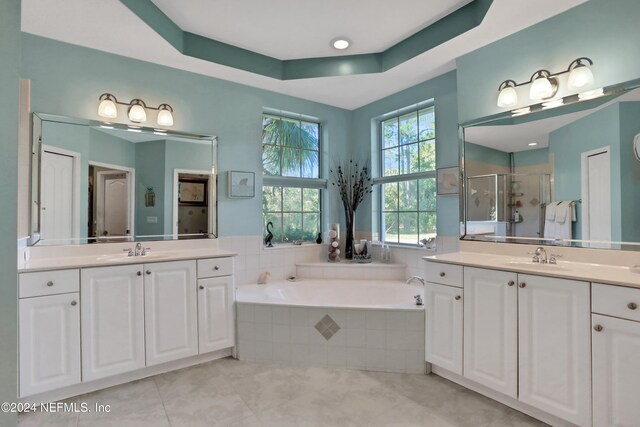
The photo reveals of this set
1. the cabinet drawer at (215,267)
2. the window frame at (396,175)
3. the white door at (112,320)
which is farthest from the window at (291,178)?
the white door at (112,320)

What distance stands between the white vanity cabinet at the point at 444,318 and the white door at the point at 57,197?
2.75m

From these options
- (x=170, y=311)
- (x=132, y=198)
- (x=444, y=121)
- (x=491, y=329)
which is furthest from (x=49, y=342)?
(x=444, y=121)

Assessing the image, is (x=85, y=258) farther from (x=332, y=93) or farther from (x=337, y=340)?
(x=332, y=93)

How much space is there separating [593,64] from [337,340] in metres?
2.56

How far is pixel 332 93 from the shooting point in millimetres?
3635

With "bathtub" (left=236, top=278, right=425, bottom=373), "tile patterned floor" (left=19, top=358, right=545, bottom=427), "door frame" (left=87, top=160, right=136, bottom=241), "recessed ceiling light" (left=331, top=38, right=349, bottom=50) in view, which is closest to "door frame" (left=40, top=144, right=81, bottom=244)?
"door frame" (left=87, top=160, right=136, bottom=241)

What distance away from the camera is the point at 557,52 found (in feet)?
7.39

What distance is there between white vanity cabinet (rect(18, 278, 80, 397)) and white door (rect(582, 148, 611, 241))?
331 cm

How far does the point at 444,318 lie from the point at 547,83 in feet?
5.74

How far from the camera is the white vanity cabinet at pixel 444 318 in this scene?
2223 millimetres

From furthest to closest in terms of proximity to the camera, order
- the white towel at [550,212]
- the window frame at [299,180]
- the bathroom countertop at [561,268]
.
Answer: the window frame at [299,180] → the white towel at [550,212] → the bathroom countertop at [561,268]

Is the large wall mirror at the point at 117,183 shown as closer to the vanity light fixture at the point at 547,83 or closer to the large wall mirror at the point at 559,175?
the large wall mirror at the point at 559,175

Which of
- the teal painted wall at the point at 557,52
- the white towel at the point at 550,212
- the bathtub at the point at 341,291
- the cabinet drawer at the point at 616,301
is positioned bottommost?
the bathtub at the point at 341,291

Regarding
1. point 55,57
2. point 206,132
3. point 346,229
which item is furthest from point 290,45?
point 346,229
